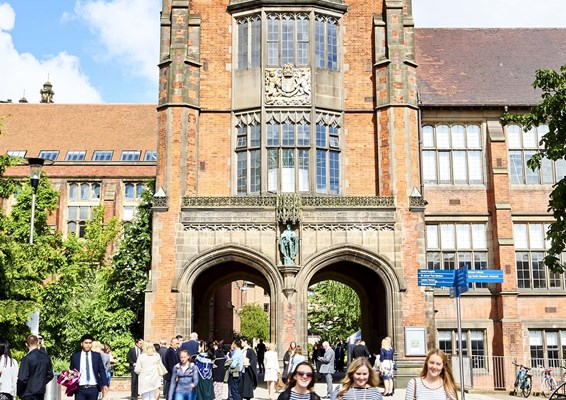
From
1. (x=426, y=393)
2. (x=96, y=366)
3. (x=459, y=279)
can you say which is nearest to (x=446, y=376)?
(x=426, y=393)

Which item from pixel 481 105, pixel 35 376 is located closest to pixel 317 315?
pixel 481 105

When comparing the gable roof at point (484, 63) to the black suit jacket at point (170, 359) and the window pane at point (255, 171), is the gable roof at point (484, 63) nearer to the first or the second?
the window pane at point (255, 171)

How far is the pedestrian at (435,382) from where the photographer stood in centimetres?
688

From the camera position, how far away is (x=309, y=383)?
252 inches

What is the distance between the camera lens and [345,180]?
2636 cm

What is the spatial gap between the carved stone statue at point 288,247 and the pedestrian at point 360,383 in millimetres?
17480

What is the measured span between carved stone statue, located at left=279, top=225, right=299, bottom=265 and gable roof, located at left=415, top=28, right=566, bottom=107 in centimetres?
831

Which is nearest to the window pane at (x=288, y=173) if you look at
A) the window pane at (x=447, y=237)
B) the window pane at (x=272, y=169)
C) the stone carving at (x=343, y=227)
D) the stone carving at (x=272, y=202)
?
the window pane at (x=272, y=169)

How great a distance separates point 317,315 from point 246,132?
24.7 metres

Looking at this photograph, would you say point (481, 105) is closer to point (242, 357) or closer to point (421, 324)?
point (421, 324)

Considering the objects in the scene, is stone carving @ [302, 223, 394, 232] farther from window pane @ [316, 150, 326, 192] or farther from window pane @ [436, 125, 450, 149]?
window pane @ [436, 125, 450, 149]

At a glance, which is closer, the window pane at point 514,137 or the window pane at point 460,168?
the window pane at point 460,168

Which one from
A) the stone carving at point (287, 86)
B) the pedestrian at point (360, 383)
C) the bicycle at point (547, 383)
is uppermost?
the stone carving at point (287, 86)

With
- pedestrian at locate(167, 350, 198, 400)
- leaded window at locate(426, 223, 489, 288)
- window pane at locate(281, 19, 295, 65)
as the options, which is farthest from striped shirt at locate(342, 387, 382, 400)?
leaded window at locate(426, 223, 489, 288)
